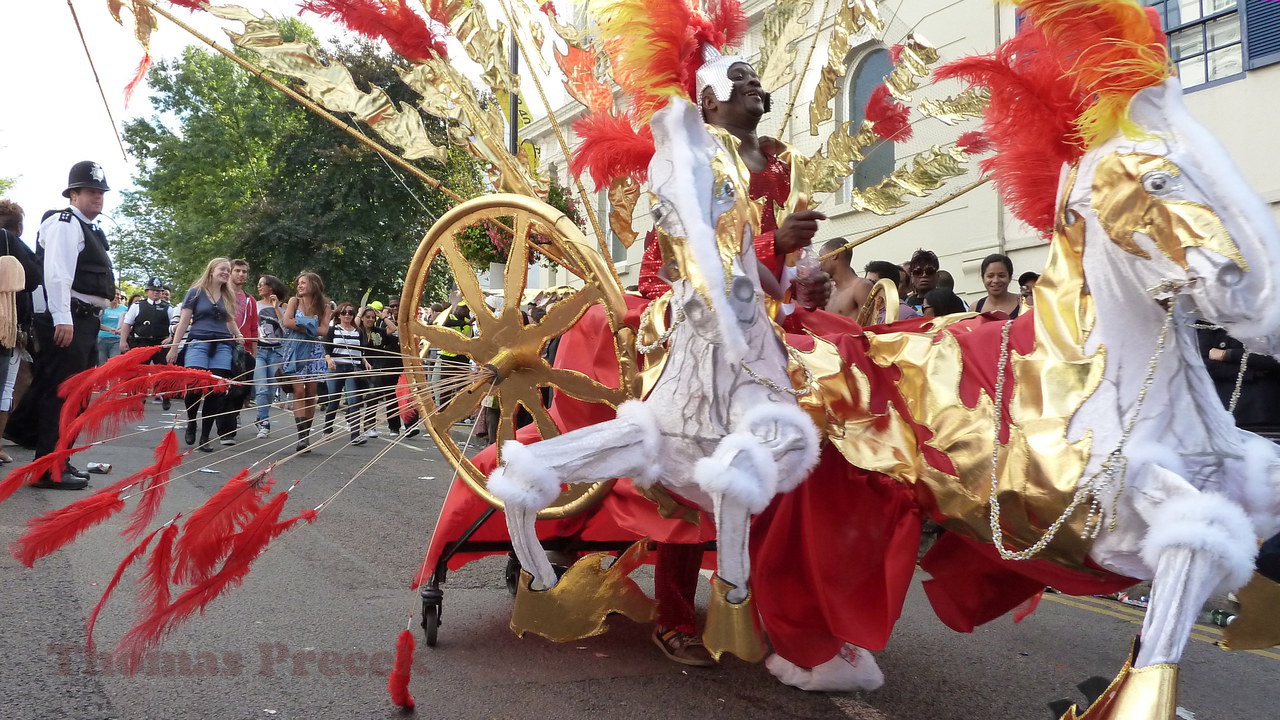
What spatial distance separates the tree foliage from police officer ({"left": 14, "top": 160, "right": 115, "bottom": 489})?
11.7 meters

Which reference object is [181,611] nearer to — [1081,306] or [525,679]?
[525,679]

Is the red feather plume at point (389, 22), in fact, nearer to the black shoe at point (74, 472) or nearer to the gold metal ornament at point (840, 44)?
the gold metal ornament at point (840, 44)

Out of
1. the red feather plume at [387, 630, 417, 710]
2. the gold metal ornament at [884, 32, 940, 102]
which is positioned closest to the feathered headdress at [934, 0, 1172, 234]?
the gold metal ornament at [884, 32, 940, 102]

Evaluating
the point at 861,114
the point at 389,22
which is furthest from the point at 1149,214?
the point at 861,114

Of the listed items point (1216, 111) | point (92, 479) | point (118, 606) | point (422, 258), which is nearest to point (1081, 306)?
point (422, 258)

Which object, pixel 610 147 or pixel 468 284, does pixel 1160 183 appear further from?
pixel 468 284

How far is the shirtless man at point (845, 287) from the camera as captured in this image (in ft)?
15.8

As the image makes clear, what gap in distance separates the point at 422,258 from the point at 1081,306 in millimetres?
2128

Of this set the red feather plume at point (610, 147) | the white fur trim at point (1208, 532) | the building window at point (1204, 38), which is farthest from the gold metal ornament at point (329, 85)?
the building window at point (1204, 38)

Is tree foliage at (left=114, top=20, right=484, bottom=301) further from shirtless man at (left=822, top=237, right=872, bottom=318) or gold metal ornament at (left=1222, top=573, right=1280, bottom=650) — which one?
gold metal ornament at (left=1222, top=573, right=1280, bottom=650)

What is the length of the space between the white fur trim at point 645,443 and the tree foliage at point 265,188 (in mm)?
15842

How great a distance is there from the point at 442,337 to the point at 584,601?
1097mm

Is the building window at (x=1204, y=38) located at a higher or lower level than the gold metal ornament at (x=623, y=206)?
higher

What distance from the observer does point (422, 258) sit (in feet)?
11.0
